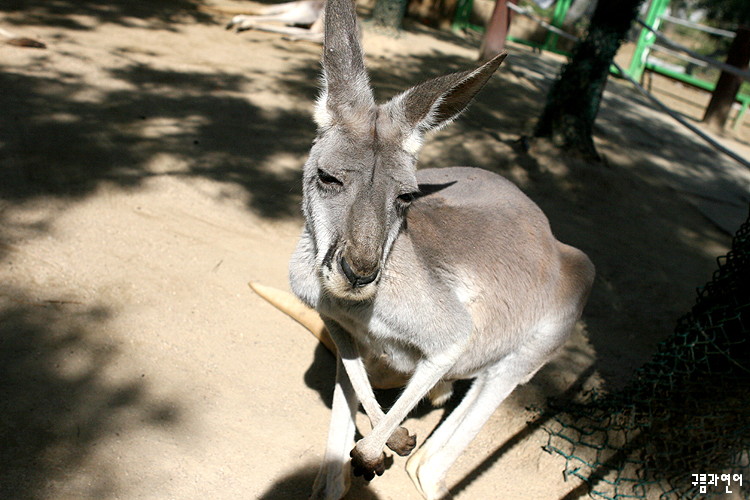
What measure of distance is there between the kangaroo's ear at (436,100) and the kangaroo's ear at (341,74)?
125 mm

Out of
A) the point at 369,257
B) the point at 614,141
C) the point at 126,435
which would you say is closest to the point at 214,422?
the point at 126,435

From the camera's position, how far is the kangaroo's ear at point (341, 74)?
215 centimetres

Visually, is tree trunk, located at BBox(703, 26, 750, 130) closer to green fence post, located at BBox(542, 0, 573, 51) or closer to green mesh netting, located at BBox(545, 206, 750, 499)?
green fence post, located at BBox(542, 0, 573, 51)

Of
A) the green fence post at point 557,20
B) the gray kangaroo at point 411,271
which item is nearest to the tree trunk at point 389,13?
the green fence post at point 557,20

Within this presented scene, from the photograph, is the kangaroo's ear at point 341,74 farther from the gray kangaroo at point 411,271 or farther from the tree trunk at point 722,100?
the tree trunk at point 722,100

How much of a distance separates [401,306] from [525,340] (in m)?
0.94

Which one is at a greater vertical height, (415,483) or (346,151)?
(346,151)

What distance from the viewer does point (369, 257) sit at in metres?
1.87

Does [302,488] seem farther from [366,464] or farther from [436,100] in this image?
[436,100]

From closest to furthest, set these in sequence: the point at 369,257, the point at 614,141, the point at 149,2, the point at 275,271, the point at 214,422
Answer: the point at 369,257 < the point at 214,422 < the point at 275,271 < the point at 614,141 < the point at 149,2

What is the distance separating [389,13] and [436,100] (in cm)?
738

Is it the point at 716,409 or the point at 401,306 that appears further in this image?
the point at 716,409

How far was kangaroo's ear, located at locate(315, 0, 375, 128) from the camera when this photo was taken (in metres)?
2.15

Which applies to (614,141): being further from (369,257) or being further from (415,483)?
(369,257)
